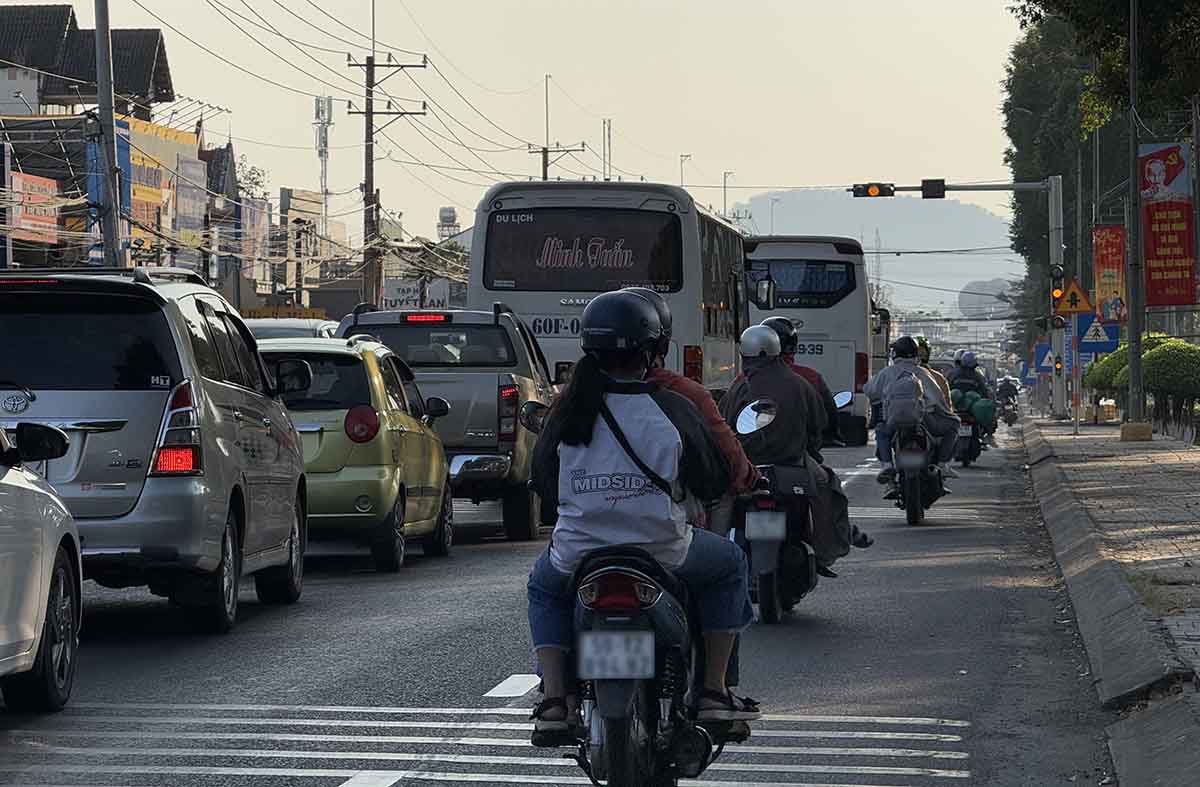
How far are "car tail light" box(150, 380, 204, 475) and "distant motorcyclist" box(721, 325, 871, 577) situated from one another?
311 cm

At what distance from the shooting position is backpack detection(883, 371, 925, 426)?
66.9 ft

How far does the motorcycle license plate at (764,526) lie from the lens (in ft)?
40.3

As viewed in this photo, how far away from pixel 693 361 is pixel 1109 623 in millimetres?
14497

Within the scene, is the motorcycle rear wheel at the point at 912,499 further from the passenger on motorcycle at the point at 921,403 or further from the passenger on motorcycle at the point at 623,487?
the passenger on motorcycle at the point at 623,487

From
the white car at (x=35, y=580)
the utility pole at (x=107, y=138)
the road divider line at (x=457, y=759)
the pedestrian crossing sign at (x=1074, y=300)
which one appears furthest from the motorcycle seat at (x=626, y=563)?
the pedestrian crossing sign at (x=1074, y=300)

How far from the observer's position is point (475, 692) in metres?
9.98

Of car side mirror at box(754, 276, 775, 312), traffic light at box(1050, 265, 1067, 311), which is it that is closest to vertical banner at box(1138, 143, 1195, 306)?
car side mirror at box(754, 276, 775, 312)

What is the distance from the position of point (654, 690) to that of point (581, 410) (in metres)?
0.89

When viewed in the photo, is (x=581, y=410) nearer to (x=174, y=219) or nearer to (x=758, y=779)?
(x=758, y=779)

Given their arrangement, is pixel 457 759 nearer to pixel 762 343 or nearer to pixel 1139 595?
pixel 762 343

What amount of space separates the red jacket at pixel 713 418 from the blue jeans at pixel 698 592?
231 mm

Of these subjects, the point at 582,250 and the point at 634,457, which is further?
the point at 582,250

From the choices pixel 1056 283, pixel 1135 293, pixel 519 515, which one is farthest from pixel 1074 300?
pixel 519 515

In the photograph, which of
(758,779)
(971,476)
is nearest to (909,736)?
(758,779)
